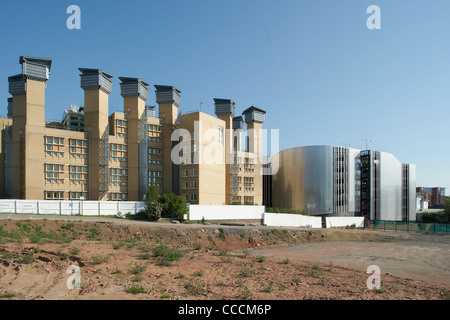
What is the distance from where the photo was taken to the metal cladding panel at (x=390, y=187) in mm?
75938

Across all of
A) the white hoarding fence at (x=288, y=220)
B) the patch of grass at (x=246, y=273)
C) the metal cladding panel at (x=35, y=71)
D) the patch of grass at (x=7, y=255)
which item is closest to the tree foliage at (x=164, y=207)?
the white hoarding fence at (x=288, y=220)

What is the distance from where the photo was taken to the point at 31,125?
39.3m

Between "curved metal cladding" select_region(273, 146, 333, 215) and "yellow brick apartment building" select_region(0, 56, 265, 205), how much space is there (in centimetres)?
2191

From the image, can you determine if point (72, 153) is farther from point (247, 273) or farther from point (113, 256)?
point (247, 273)

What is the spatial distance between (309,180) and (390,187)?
22.2 meters

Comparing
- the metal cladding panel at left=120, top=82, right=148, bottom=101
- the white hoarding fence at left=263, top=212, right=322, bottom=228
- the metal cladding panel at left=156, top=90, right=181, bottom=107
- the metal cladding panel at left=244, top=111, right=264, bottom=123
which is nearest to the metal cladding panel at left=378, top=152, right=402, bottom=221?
the white hoarding fence at left=263, top=212, right=322, bottom=228

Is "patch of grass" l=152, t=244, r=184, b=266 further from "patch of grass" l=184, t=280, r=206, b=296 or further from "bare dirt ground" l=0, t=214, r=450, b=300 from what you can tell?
"patch of grass" l=184, t=280, r=206, b=296

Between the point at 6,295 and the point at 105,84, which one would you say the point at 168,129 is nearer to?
the point at 105,84

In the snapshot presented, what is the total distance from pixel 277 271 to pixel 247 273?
2.43 meters

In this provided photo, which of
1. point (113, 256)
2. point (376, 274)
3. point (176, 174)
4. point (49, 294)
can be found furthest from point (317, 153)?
point (49, 294)

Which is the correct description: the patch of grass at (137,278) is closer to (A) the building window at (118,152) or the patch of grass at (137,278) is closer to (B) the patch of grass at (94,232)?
(B) the patch of grass at (94,232)

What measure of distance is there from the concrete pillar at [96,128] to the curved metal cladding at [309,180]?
45.6m

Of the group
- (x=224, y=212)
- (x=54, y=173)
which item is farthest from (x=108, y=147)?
(x=224, y=212)

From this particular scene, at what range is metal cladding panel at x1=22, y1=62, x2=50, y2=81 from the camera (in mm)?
39322
